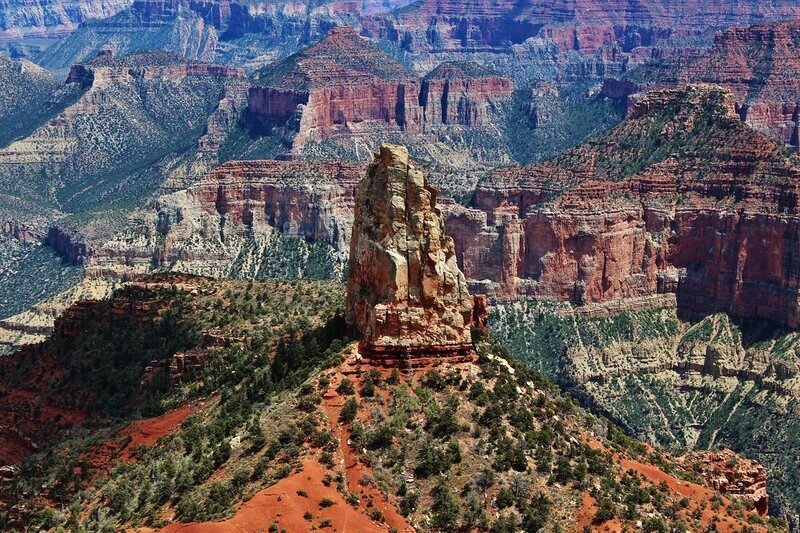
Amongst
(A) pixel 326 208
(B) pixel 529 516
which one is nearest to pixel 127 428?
(B) pixel 529 516

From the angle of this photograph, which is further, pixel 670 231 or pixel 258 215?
pixel 258 215

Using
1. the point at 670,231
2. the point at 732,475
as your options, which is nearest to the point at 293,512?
the point at 732,475

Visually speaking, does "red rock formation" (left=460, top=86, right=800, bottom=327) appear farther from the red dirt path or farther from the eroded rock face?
the red dirt path

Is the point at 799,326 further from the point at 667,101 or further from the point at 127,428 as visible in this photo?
the point at 127,428

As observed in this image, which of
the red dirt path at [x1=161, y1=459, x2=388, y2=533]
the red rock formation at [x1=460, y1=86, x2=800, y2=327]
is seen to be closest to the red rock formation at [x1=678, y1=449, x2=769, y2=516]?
the red dirt path at [x1=161, y1=459, x2=388, y2=533]

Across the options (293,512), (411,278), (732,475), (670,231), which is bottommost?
(670,231)

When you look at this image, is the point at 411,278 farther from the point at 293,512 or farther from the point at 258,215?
the point at 258,215

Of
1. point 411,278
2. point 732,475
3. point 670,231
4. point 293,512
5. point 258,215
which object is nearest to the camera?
point 293,512

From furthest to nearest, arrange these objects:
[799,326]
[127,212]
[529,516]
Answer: [127,212]
[799,326]
[529,516]
